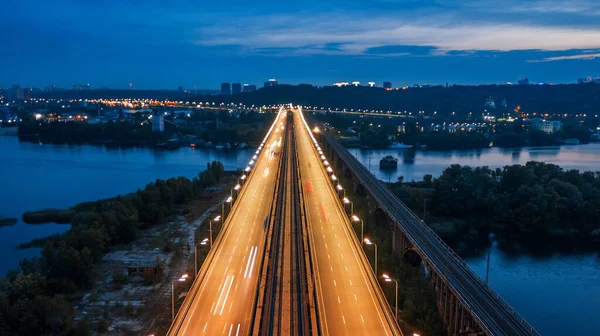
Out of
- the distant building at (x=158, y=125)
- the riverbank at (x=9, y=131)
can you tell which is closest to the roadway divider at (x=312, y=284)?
the distant building at (x=158, y=125)

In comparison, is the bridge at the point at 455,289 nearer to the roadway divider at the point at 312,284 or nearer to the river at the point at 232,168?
the roadway divider at the point at 312,284

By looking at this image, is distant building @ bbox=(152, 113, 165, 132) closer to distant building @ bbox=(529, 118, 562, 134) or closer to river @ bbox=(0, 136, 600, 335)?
river @ bbox=(0, 136, 600, 335)

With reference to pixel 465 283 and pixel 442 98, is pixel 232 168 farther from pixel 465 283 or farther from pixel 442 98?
pixel 442 98

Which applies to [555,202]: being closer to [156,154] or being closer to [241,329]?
[241,329]

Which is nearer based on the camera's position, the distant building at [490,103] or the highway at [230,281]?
the highway at [230,281]

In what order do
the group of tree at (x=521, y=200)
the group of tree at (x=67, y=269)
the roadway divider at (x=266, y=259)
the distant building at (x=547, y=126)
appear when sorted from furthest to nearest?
the distant building at (x=547, y=126)
the group of tree at (x=521, y=200)
the group of tree at (x=67, y=269)
the roadway divider at (x=266, y=259)

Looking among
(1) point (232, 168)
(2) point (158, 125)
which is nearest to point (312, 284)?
(1) point (232, 168)

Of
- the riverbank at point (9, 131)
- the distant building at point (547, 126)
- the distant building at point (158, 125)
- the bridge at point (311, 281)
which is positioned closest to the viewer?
the bridge at point (311, 281)
